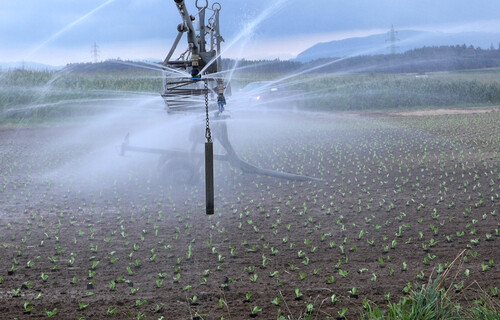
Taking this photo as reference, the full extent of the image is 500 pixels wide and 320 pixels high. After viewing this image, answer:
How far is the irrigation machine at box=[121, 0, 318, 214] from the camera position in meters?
7.27

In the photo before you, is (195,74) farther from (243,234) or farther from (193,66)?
(243,234)

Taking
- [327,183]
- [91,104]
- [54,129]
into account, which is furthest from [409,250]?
[91,104]

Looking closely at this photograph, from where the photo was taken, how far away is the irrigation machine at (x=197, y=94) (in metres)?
7.27

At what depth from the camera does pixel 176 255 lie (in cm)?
848

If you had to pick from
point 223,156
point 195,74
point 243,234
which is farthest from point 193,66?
point 223,156

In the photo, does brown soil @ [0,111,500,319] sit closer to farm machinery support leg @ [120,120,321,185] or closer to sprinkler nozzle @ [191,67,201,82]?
farm machinery support leg @ [120,120,321,185]

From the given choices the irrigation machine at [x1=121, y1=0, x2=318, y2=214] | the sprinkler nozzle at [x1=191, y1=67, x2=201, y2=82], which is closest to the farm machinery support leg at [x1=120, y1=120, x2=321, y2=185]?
the irrigation machine at [x1=121, y1=0, x2=318, y2=214]

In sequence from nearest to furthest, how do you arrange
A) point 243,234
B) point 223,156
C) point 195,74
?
point 195,74 < point 243,234 < point 223,156

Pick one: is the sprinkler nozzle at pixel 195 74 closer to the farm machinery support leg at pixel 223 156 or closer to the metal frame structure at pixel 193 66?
the metal frame structure at pixel 193 66

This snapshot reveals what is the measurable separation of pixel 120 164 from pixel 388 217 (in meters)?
8.87

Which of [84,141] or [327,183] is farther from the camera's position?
[84,141]

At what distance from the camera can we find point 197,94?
10047 mm

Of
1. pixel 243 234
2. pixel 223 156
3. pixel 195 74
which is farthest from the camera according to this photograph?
pixel 223 156

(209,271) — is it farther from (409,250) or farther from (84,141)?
(84,141)
